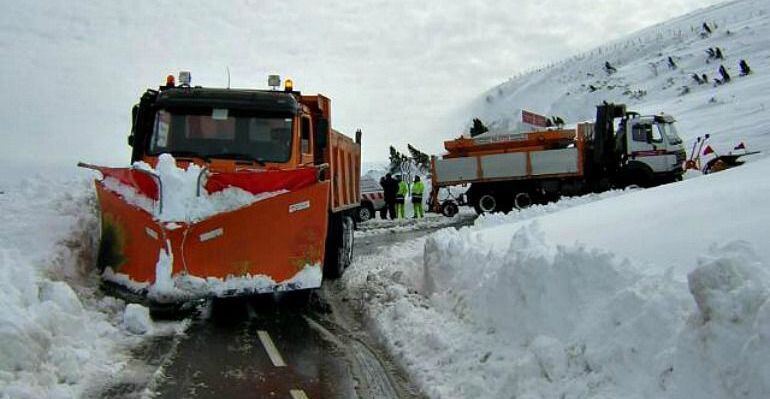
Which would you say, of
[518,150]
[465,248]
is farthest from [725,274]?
[518,150]

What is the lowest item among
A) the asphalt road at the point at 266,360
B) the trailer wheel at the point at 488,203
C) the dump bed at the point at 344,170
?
the asphalt road at the point at 266,360

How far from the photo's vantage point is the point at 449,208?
2511 centimetres

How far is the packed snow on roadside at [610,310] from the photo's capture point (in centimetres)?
363

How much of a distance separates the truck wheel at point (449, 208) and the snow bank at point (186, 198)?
1786 cm

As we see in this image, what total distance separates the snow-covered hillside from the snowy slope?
742 inches

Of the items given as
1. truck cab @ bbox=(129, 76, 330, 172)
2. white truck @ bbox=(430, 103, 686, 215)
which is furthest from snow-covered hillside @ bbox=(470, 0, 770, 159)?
truck cab @ bbox=(129, 76, 330, 172)

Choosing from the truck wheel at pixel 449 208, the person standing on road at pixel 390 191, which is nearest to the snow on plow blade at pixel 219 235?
the person standing on road at pixel 390 191

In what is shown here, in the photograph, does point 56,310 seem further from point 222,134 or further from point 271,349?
point 222,134

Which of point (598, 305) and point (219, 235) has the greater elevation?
point (219, 235)

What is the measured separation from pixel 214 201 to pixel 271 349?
183cm

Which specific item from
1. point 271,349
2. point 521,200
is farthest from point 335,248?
point 521,200

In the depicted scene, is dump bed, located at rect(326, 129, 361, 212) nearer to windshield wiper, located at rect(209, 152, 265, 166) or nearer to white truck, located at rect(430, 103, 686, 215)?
windshield wiper, located at rect(209, 152, 265, 166)

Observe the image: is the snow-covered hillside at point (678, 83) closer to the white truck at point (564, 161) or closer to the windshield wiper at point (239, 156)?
the white truck at point (564, 161)

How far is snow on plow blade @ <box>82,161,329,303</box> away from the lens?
726 centimetres
